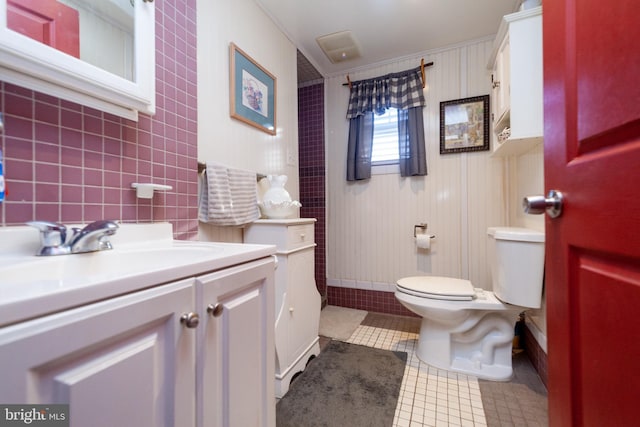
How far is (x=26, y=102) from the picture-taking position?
71 cm

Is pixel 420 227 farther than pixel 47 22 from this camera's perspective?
Yes

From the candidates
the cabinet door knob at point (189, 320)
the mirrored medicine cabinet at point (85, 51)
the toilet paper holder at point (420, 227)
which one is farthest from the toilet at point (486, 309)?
the mirrored medicine cabinet at point (85, 51)

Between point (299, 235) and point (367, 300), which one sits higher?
point (299, 235)

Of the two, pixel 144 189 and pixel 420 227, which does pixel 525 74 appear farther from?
pixel 144 189

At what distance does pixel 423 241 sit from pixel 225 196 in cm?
161

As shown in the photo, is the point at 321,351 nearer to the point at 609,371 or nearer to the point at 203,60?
the point at 609,371

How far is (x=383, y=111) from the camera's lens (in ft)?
7.90

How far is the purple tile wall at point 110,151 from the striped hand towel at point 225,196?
8cm

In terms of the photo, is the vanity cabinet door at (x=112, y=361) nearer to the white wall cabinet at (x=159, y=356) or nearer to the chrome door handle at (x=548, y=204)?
the white wall cabinet at (x=159, y=356)

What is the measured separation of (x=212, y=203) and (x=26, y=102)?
0.68 meters

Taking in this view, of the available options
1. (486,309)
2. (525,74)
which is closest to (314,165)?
(525,74)

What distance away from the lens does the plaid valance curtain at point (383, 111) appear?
7.43 feet

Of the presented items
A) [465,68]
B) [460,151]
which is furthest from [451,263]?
[465,68]

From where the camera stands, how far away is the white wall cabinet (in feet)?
1.17
